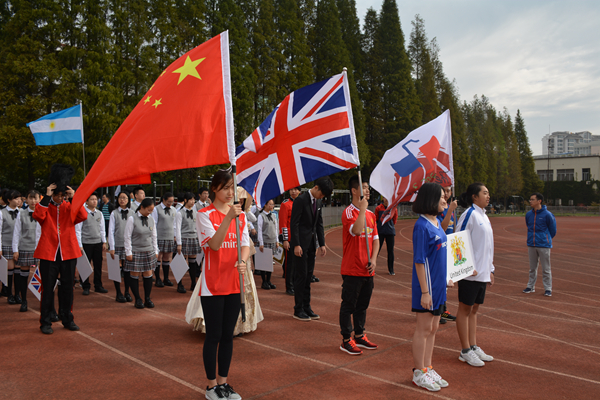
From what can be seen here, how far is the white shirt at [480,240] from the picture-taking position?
191 inches

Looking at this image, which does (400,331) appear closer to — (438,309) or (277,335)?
(277,335)

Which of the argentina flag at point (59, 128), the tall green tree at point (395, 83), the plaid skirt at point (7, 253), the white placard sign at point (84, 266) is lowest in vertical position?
the white placard sign at point (84, 266)

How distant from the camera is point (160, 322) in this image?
6.65 metres

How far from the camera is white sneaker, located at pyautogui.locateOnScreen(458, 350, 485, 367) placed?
478 centimetres

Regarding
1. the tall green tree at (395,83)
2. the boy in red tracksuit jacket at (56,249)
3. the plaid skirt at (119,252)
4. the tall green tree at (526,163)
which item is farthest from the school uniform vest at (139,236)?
the tall green tree at (526,163)

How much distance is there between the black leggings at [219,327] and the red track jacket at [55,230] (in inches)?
124

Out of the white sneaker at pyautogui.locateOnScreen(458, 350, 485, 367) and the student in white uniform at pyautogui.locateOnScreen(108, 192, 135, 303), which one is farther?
the student in white uniform at pyautogui.locateOnScreen(108, 192, 135, 303)

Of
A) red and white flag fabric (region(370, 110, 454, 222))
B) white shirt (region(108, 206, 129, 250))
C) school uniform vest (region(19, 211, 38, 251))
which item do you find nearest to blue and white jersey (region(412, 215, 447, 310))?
red and white flag fabric (region(370, 110, 454, 222))

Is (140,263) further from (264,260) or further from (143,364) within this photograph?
(143,364)

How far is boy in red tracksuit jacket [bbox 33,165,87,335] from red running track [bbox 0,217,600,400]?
14.1 inches

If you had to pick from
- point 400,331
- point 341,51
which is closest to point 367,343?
point 400,331

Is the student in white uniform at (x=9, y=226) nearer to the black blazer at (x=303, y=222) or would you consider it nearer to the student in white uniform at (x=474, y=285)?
the black blazer at (x=303, y=222)

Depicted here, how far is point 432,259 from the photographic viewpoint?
4.20 metres

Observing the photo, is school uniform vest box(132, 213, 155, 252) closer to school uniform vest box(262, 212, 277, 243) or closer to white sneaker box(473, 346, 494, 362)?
school uniform vest box(262, 212, 277, 243)
